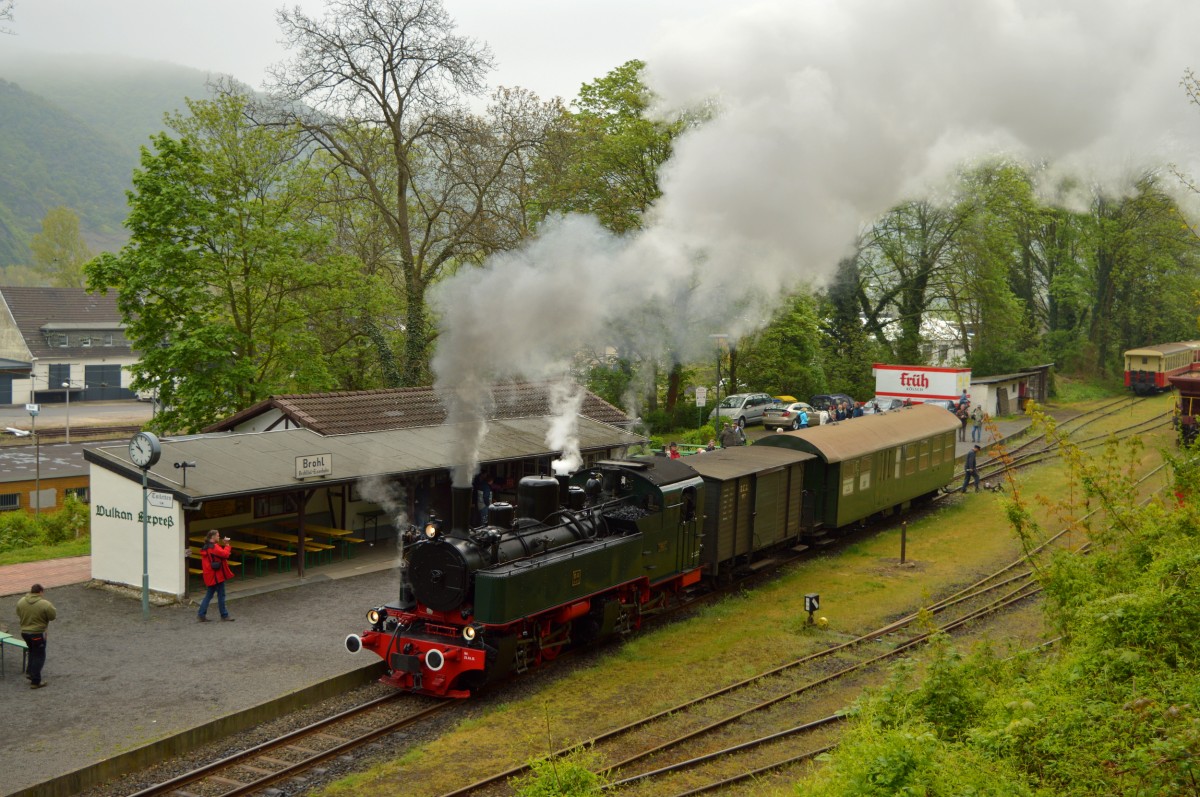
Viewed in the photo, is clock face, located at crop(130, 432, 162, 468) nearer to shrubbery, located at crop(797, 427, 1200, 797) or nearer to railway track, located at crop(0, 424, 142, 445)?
shrubbery, located at crop(797, 427, 1200, 797)

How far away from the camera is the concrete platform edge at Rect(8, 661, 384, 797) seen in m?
9.55

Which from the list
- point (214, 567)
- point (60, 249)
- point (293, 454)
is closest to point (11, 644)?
point (214, 567)

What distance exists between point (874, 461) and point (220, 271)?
710 inches

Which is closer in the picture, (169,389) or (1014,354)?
(169,389)

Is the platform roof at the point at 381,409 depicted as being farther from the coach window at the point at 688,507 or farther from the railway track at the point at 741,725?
the railway track at the point at 741,725

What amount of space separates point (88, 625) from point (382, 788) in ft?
26.0

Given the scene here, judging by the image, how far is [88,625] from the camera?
1497 centimetres

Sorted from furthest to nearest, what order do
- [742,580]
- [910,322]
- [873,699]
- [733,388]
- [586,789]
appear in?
[910,322]
[733,388]
[742,580]
[873,699]
[586,789]

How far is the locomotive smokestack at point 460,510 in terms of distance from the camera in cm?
1230

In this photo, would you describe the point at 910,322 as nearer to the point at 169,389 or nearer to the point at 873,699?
the point at 169,389

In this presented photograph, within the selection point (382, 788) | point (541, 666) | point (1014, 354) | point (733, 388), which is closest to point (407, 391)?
point (541, 666)

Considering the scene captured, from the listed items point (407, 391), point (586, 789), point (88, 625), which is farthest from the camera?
point (407, 391)

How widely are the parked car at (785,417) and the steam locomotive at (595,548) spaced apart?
546 inches

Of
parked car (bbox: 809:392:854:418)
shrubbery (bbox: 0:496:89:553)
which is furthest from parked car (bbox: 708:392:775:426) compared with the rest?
shrubbery (bbox: 0:496:89:553)
